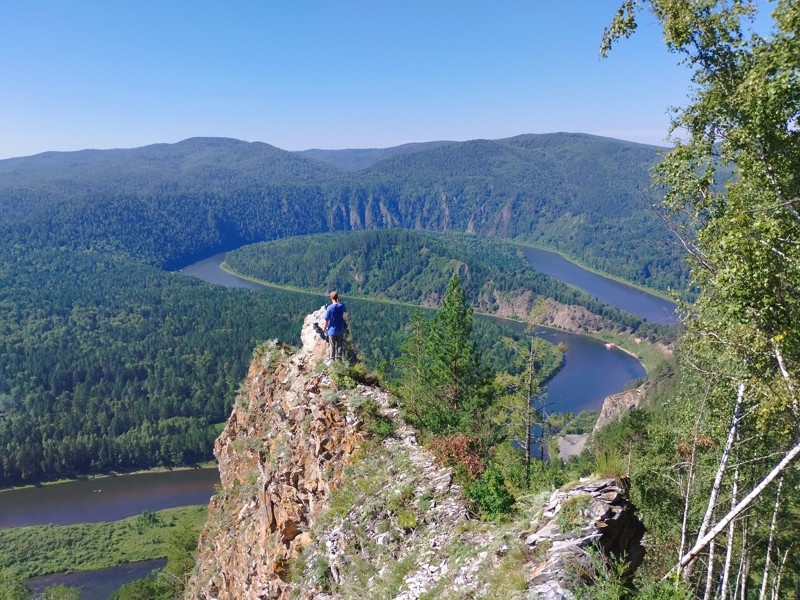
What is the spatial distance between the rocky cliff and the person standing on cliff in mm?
810

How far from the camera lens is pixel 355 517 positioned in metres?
14.1

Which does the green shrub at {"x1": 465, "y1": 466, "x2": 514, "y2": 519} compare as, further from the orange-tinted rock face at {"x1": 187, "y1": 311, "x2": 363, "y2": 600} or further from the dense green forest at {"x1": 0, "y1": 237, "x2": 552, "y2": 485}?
the dense green forest at {"x1": 0, "y1": 237, "x2": 552, "y2": 485}

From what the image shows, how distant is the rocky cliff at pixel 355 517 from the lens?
29.9 feet

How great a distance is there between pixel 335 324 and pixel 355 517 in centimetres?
705

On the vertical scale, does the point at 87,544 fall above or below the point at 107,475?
above

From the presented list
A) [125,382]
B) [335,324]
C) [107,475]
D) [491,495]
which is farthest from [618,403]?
→ [125,382]

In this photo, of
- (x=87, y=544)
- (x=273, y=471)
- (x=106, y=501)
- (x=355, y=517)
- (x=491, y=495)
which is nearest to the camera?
(x=491, y=495)

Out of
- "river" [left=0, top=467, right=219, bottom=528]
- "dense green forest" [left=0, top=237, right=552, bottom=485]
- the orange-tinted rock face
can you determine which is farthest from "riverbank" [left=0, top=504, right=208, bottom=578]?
the orange-tinted rock face

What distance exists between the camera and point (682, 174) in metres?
10.9

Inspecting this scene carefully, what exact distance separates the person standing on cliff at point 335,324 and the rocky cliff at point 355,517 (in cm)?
81

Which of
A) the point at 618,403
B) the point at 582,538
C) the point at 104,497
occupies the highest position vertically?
the point at 582,538

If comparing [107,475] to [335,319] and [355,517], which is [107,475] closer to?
[335,319]

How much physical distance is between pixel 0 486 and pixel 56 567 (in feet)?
144

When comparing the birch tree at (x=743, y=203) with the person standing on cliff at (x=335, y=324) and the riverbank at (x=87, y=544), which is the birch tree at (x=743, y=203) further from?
the riverbank at (x=87, y=544)
